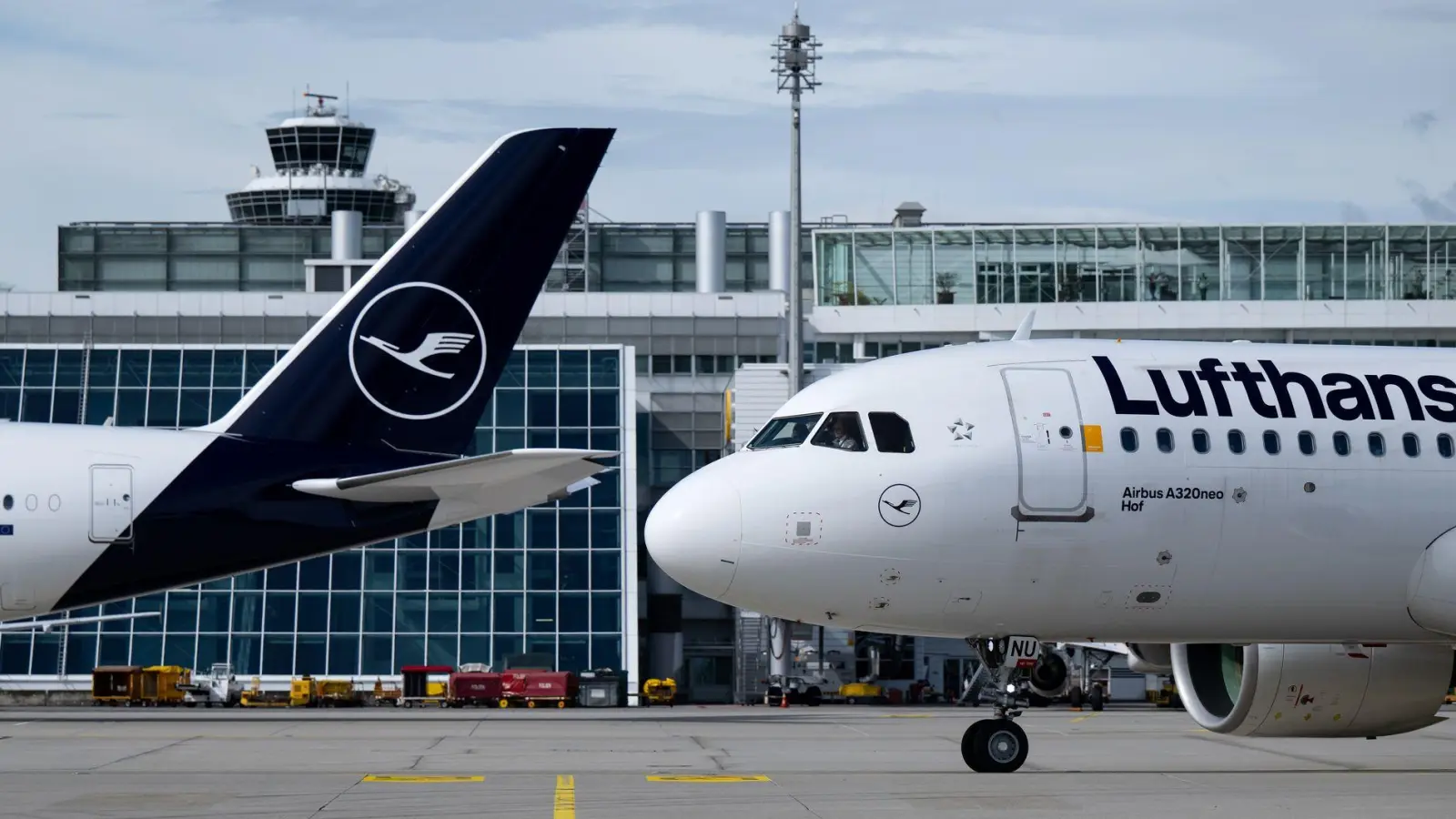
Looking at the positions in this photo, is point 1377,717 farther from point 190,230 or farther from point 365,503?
point 190,230

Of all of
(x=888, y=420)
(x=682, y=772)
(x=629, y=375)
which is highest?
(x=629, y=375)

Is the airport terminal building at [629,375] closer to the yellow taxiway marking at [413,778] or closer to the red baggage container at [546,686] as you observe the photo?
the red baggage container at [546,686]

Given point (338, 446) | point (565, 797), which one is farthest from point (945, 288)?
point (565, 797)

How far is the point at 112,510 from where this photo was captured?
31672 mm

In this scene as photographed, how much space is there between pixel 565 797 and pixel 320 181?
4736 inches

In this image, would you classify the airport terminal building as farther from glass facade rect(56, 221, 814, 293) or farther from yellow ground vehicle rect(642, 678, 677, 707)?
glass facade rect(56, 221, 814, 293)

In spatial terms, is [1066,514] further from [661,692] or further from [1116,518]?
[661,692]

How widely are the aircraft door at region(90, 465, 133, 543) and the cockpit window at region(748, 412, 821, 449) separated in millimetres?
15501

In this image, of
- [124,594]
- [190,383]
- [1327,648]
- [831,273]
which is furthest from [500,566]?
[1327,648]

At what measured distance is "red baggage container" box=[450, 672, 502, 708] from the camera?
51.0 metres

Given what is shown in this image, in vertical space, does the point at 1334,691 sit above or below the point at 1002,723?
above

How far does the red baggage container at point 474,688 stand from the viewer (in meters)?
51.0

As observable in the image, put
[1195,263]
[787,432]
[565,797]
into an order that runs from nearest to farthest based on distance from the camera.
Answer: [565,797] → [787,432] → [1195,263]

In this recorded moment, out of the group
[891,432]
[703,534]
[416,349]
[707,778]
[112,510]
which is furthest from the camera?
[416,349]
